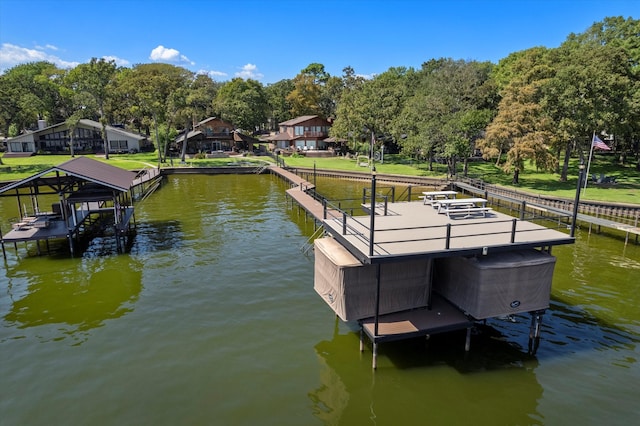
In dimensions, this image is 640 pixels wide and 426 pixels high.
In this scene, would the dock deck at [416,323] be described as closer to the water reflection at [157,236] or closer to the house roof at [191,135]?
the water reflection at [157,236]

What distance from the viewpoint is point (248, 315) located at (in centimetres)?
1598

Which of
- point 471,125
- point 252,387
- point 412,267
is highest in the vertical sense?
point 471,125

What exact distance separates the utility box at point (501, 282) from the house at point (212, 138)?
65.1 metres


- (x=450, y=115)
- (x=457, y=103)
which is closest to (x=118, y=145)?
(x=450, y=115)

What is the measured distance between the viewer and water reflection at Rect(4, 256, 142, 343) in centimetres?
1552

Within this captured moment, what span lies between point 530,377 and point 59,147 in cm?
7799

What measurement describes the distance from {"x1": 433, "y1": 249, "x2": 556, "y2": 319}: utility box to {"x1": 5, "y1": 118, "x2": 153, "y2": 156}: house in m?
69.1

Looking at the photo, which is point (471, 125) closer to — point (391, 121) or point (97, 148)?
point (391, 121)

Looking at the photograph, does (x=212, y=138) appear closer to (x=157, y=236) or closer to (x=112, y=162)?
(x=112, y=162)

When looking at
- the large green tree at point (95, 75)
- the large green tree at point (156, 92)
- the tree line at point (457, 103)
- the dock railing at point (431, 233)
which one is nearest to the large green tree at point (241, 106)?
the tree line at point (457, 103)

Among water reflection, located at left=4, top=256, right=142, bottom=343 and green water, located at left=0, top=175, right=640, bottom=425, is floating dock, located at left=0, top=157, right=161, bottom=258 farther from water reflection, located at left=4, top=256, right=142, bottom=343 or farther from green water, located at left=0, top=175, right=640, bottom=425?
water reflection, located at left=4, top=256, right=142, bottom=343

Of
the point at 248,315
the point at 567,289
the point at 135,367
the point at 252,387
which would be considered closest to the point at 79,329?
the point at 135,367

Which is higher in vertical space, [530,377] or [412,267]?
[412,267]

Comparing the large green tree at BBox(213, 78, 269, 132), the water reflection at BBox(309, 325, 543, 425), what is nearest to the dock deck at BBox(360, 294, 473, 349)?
the water reflection at BBox(309, 325, 543, 425)
